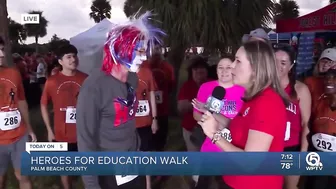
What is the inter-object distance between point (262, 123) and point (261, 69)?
214 millimetres

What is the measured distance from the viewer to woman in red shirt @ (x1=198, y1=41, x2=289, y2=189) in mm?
1728

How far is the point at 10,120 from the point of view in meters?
3.05

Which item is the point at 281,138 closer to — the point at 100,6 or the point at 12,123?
the point at 12,123

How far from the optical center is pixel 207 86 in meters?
3.17

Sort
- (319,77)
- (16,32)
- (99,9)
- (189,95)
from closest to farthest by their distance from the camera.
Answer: (319,77) → (189,95) → (16,32) → (99,9)

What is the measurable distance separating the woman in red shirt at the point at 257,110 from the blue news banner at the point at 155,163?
1.28ft

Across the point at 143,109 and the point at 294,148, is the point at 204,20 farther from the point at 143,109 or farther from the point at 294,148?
the point at 294,148

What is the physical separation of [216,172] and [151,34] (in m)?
0.80

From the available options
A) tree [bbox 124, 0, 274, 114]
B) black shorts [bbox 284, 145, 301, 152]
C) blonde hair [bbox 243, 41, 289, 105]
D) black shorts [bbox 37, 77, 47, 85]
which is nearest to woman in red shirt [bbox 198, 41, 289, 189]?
blonde hair [bbox 243, 41, 289, 105]

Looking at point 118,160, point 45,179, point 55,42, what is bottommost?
point 45,179

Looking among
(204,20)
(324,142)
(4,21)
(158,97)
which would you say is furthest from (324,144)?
(4,21)

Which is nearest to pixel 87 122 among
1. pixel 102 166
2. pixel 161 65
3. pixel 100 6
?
pixel 102 166

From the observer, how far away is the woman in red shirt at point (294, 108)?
2842mm

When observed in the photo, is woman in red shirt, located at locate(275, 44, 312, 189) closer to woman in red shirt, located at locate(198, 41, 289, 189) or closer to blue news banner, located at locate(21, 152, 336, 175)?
blue news banner, located at locate(21, 152, 336, 175)
